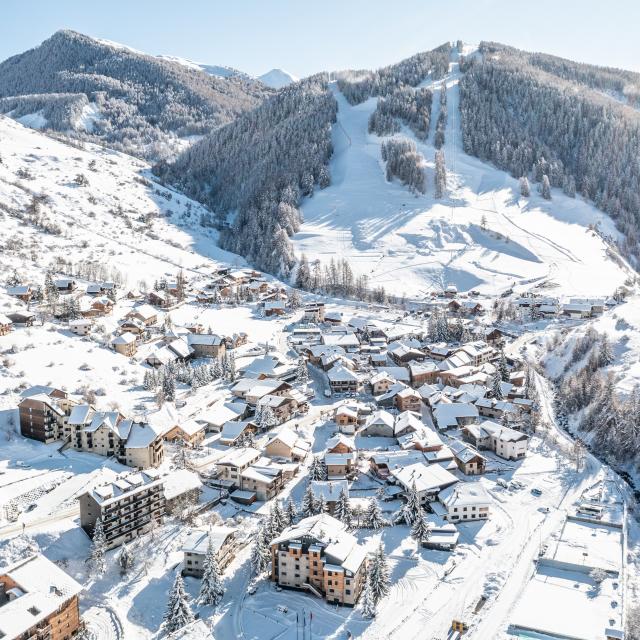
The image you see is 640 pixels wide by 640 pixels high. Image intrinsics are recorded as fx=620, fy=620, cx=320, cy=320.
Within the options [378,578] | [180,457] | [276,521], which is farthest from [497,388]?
[378,578]

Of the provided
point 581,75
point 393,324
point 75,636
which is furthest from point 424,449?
point 581,75

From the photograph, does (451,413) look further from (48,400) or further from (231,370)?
(48,400)

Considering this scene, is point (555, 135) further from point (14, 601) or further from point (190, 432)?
point (14, 601)

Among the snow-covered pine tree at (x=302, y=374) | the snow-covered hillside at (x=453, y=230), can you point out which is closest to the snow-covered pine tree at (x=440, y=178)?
the snow-covered hillside at (x=453, y=230)

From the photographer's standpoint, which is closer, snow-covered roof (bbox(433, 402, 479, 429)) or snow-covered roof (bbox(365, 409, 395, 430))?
snow-covered roof (bbox(365, 409, 395, 430))

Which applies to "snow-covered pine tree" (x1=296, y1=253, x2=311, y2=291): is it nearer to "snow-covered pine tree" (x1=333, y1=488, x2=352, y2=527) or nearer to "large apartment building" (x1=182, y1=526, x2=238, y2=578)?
"snow-covered pine tree" (x1=333, y1=488, x2=352, y2=527)

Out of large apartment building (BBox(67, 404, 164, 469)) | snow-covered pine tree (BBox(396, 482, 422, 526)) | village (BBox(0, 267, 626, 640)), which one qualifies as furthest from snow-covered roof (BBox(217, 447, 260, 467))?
snow-covered pine tree (BBox(396, 482, 422, 526))

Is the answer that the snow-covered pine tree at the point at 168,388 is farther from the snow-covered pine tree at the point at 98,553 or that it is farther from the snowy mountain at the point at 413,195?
the snowy mountain at the point at 413,195
